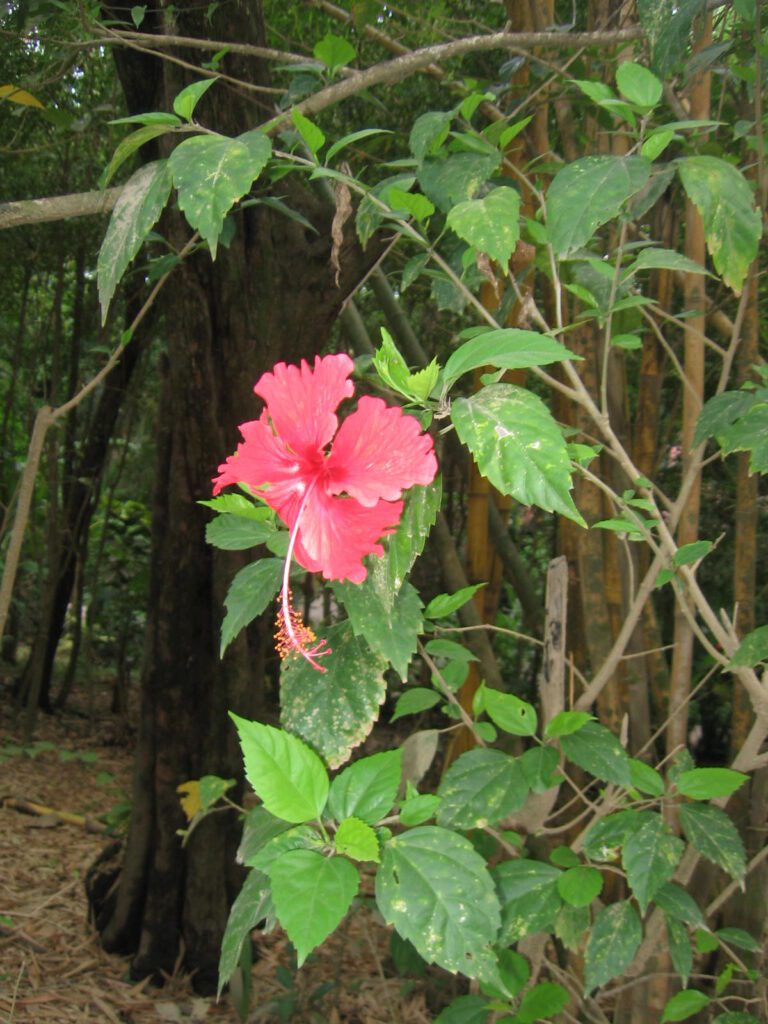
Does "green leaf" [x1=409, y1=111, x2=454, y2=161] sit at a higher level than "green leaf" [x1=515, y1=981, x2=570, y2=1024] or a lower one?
higher

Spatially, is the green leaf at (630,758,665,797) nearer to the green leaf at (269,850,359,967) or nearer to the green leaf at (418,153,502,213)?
the green leaf at (269,850,359,967)

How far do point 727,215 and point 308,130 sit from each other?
0.36 m

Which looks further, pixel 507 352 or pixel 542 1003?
pixel 542 1003

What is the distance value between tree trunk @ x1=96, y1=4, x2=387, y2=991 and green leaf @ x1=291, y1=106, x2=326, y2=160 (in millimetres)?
752

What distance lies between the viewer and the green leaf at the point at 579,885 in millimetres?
1029

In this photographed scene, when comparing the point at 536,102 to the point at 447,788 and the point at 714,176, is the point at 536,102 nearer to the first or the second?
the point at 714,176

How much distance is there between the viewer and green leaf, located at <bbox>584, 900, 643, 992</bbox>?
102 centimetres

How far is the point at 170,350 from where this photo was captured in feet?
6.38

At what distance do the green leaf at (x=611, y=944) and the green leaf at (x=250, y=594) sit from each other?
57 cm

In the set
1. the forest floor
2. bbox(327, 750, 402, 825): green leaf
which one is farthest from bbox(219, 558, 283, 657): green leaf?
the forest floor

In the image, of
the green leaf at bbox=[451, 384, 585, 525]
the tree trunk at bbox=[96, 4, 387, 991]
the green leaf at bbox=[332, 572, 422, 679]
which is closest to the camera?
the green leaf at bbox=[451, 384, 585, 525]

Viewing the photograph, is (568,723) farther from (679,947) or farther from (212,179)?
(212,179)

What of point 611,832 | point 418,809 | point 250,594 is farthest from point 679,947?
point 250,594

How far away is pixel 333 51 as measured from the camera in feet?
3.60
